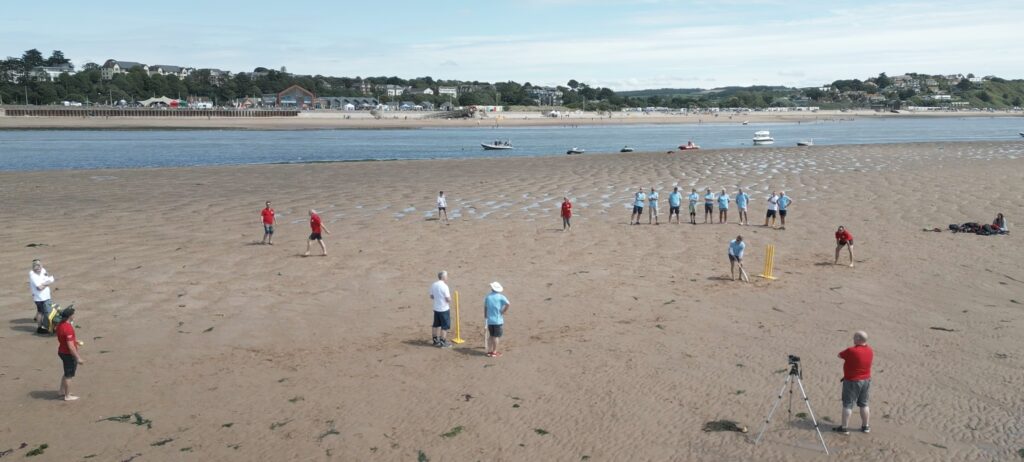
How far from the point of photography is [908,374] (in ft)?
38.1

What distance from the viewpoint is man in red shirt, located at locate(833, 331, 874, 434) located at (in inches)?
369

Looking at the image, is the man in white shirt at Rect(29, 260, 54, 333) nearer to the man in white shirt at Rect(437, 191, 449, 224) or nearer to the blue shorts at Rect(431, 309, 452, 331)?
the blue shorts at Rect(431, 309, 452, 331)

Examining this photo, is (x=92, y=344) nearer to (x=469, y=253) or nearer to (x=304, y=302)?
(x=304, y=302)

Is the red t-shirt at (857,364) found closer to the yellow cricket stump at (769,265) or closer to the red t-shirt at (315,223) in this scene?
the yellow cricket stump at (769,265)

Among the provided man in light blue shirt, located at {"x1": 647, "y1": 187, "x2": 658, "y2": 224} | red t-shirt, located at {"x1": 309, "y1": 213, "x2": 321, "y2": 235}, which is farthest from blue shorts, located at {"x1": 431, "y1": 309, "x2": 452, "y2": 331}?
man in light blue shirt, located at {"x1": 647, "y1": 187, "x2": 658, "y2": 224}

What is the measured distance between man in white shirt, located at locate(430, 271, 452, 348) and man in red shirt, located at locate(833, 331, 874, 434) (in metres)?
6.07

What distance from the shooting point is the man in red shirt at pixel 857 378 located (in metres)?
9.38

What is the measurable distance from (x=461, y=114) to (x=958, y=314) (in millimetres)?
154576

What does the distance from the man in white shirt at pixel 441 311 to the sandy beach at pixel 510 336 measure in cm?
33

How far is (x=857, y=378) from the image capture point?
9383 mm

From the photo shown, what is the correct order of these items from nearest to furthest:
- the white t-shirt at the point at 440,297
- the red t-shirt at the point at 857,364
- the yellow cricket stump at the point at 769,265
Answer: the red t-shirt at the point at 857,364 → the white t-shirt at the point at 440,297 → the yellow cricket stump at the point at 769,265

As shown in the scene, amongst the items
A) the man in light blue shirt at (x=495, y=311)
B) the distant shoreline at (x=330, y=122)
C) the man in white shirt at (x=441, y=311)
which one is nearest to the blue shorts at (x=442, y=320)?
the man in white shirt at (x=441, y=311)

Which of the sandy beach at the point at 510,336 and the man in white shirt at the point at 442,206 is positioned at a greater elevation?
the man in white shirt at the point at 442,206

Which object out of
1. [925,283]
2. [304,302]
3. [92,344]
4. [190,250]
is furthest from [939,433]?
[190,250]
